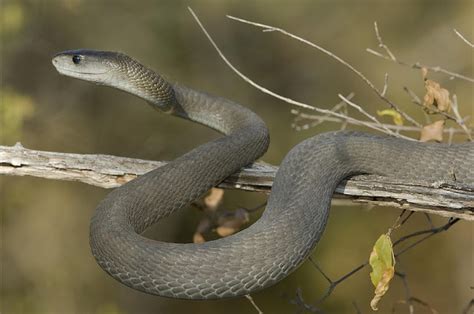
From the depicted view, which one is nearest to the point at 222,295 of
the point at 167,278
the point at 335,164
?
the point at 167,278

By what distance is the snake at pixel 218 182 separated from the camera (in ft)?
15.4

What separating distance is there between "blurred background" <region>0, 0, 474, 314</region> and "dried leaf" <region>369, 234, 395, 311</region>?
4411 millimetres

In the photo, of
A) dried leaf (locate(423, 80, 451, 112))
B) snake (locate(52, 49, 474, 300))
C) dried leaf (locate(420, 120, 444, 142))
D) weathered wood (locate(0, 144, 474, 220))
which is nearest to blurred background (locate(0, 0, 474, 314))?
snake (locate(52, 49, 474, 300))

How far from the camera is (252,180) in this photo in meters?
5.71

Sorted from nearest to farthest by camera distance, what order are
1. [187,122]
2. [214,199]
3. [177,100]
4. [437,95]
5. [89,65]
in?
1. [437,95]
2. [89,65]
3. [214,199]
4. [177,100]
5. [187,122]

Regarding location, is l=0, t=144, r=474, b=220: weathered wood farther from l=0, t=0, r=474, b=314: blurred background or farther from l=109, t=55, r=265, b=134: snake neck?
l=0, t=0, r=474, b=314: blurred background

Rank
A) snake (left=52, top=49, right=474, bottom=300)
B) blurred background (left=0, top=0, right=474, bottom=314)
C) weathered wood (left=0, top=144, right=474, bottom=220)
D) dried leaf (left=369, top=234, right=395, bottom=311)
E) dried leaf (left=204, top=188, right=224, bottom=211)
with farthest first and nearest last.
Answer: blurred background (left=0, top=0, right=474, bottom=314) → dried leaf (left=204, top=188, right=224, bottom=211) → weathered wood (left=0, top=144, right=474, bottom=220) → snake (left=52, top=49, right=474, bottom=300) → dried leaf (left=369, top=234, right=395, bottom=311)

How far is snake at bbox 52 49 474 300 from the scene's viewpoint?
15.4 feet

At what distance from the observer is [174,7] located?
10.6 metres

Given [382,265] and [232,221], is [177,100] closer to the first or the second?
[232,221]

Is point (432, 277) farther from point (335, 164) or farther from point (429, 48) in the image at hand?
point (335, 164)

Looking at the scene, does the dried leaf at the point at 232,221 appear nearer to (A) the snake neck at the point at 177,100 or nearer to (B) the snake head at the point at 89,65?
(A) the snake neck at the point at 177,100

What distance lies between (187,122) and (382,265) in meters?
6.15

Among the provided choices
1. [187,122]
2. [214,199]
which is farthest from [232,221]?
[187,122]
